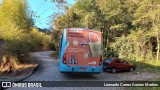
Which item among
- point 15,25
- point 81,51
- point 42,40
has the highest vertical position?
point 15,25

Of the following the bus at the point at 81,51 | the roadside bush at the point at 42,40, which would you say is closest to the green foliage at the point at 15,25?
the bus at the point at 81,51

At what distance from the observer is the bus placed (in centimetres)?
1429

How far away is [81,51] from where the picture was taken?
14422mm

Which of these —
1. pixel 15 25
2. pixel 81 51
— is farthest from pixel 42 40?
pixel 81 51

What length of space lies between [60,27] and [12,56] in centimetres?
1573

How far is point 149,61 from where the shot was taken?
1022 inches

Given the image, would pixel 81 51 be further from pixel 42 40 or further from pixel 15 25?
pixel 42 40

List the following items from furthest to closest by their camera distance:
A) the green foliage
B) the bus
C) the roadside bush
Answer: the roadside bush → the green foliage → the bus

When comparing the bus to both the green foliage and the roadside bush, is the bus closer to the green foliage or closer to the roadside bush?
the green foliage

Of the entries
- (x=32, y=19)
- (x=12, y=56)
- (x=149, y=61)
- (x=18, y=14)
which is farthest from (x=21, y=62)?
(x=149, y=61)

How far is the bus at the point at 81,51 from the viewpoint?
14.3 metres

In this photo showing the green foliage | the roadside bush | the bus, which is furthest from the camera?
the roadside bush

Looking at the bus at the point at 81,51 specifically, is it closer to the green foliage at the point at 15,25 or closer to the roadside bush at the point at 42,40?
the green foliage at the point at 15,25

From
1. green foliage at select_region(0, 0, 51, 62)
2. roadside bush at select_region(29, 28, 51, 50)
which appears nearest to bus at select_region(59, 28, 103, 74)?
green foliage at select_region(0, 0, 51, 62)
